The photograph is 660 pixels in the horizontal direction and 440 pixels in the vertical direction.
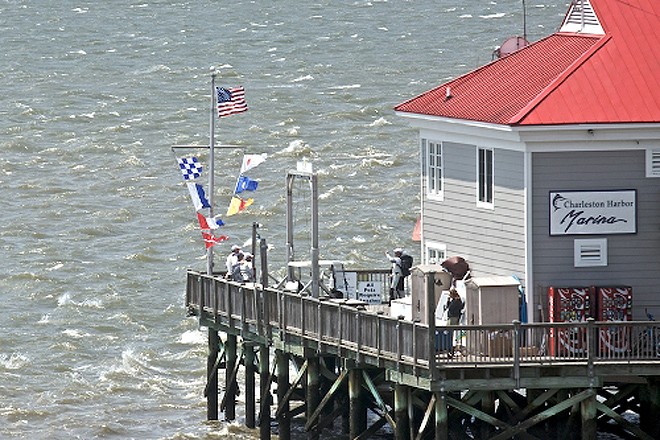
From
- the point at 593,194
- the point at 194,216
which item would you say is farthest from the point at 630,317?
the point at 194,216

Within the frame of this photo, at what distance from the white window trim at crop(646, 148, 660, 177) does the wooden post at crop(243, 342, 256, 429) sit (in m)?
9.21

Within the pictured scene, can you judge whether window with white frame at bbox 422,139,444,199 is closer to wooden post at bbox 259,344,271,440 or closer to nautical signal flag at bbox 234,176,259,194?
nautical signal flag at bbox 234,176,259,194

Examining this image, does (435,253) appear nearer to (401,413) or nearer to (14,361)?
(401,413)

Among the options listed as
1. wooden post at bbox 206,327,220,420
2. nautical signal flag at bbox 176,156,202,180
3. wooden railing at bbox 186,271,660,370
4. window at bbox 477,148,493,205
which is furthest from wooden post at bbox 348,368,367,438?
nautical signal flag at bbox 176,156,202,180

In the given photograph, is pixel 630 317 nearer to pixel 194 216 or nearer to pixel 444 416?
pixel 444 416

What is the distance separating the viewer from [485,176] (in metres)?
37.1

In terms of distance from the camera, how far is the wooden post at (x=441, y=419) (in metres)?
33.9

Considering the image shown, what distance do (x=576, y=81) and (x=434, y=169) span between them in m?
3.44

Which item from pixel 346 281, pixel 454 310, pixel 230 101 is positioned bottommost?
pixel 454 310

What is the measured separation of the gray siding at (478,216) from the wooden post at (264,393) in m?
4.10

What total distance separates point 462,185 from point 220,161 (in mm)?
33876

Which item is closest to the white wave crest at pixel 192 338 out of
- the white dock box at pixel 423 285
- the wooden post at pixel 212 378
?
the wooden post at pixel 212 378

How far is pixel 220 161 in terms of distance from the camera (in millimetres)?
71125

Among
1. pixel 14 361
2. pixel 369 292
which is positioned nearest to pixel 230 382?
pixel 369 292
